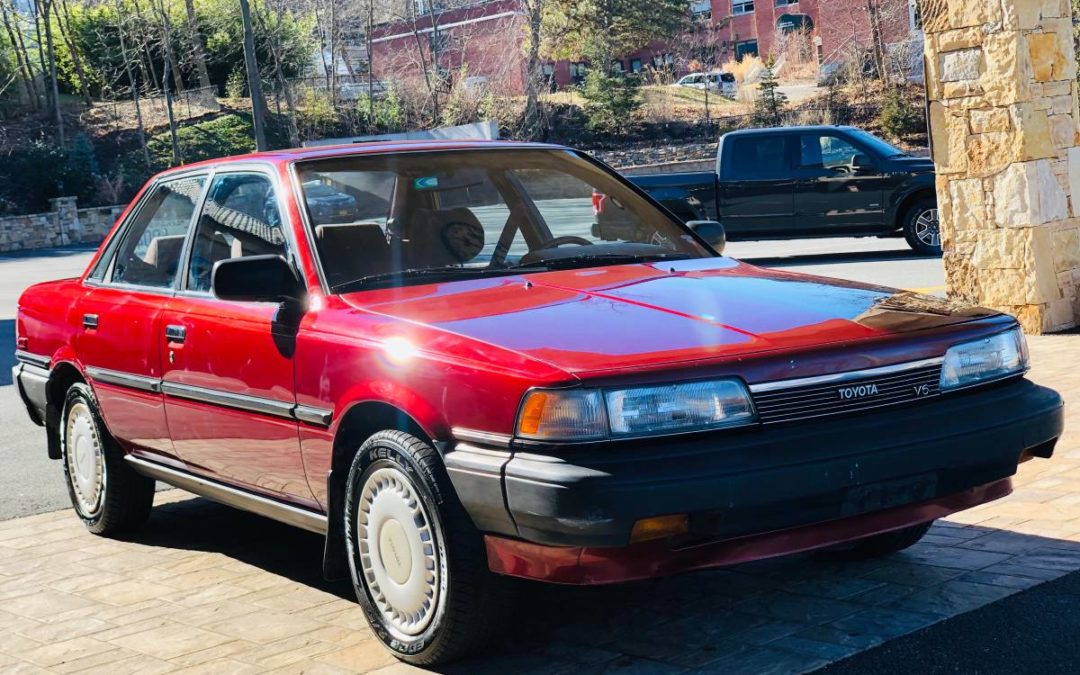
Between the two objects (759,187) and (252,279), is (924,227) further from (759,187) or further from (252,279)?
(252,279)

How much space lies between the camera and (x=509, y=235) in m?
5.09

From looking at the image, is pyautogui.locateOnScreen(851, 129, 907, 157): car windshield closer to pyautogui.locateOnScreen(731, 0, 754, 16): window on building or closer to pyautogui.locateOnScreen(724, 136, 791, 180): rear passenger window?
pyautogui.locateOnScreen(724, 136, 791, 180): rear passenger window

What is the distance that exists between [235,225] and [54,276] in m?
22.5

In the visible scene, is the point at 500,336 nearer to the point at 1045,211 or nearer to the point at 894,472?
the point at 894,472

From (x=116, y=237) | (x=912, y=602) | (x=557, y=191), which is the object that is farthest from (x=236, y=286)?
(x=912, y=602)

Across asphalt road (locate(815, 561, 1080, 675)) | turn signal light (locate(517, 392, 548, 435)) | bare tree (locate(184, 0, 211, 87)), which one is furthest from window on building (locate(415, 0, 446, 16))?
turn signal light (locate(517, 392, 548, 435))

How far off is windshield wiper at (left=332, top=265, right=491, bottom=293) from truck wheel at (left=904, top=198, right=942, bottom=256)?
13433mm

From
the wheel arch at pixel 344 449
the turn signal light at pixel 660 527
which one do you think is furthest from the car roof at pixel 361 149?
the turn signal light at pixel 660 527

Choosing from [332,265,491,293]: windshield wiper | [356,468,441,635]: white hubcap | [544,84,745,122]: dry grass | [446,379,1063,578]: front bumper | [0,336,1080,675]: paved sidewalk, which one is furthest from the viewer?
[544,84,745,122]: dry grass

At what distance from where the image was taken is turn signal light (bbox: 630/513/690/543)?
3434 mm

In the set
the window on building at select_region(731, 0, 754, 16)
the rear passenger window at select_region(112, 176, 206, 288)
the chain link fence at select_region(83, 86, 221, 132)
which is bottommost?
the rear passenger window at select_region(112, 176, 206, 288)

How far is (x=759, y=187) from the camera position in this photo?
17.9 m

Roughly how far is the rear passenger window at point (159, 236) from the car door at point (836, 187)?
12.8 metres

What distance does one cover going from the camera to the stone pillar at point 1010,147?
A: 9.30m
